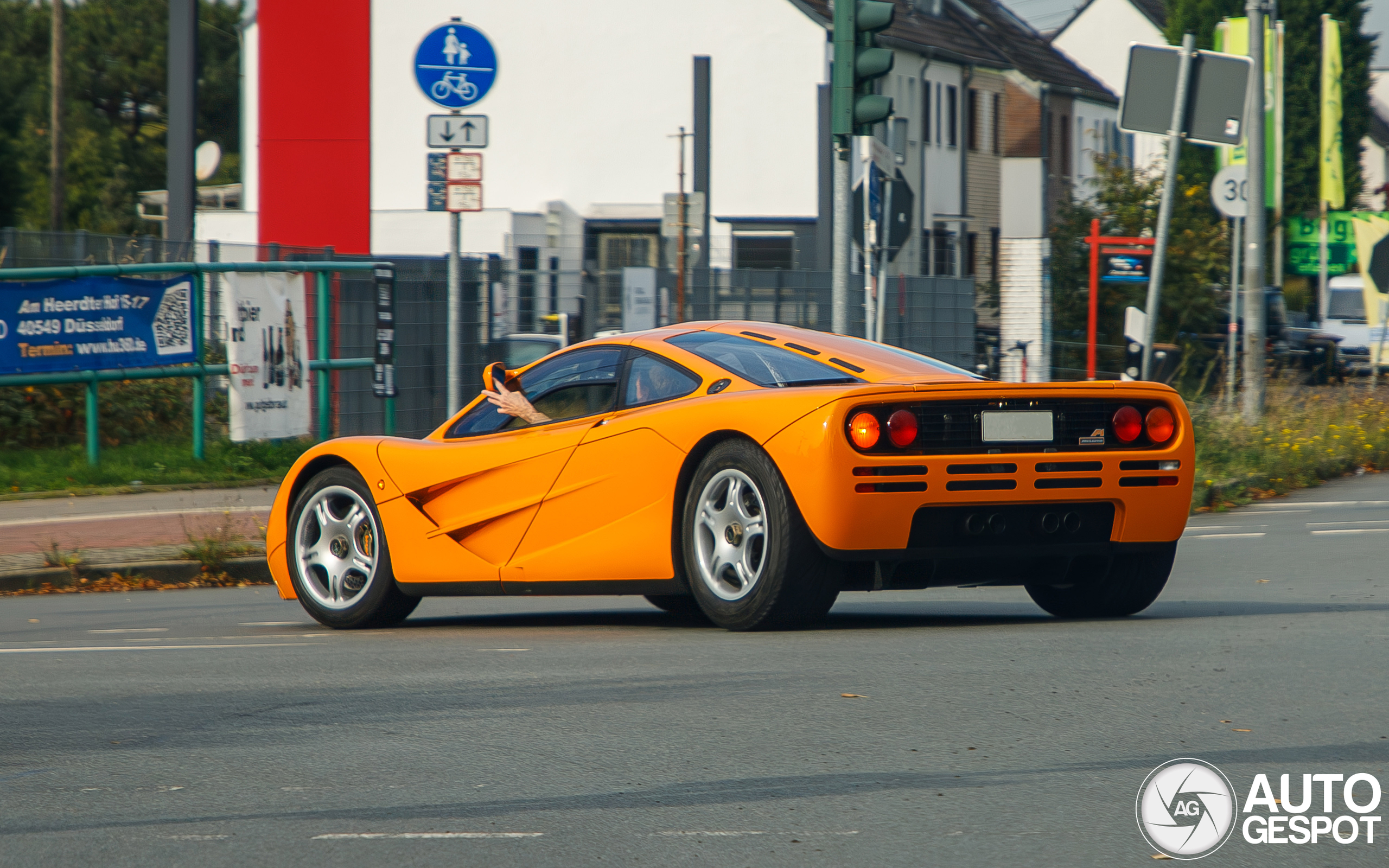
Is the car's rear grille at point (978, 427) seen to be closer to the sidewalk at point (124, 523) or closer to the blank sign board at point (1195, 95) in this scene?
the sidewalk at point (124, 523)

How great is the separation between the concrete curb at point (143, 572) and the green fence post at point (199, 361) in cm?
550

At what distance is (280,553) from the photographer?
8.59m

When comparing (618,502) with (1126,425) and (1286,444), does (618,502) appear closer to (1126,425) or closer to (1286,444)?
(1126,425)

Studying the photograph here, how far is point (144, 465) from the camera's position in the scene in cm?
1675

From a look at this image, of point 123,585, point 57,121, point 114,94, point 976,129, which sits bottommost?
point 123,585

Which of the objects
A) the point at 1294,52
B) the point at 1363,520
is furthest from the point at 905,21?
the point at 1363,520

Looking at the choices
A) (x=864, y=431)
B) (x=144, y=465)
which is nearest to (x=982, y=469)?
(x=864, y=431)

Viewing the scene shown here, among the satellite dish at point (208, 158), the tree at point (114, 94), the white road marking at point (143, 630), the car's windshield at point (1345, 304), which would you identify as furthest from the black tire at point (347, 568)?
the tree at point (114, 94)

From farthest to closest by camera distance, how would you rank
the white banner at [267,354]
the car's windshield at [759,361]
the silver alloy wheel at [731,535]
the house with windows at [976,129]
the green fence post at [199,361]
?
the house with windows at [976,129] → the white banner at [267,354] → the green fence post at [199,361] → the car's windshield at [759,361] → the silver alloy wheel at [731,535]

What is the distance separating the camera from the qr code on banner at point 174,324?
16594 millimetres

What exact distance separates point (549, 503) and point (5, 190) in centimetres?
3543

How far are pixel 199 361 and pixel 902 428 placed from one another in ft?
37.1

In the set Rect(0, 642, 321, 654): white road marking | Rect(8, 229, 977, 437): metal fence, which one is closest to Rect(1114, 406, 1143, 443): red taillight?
Rect(0, 642, 321, 654): white road marking

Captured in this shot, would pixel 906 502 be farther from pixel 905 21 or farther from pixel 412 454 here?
pixel 905 21
